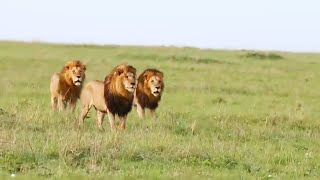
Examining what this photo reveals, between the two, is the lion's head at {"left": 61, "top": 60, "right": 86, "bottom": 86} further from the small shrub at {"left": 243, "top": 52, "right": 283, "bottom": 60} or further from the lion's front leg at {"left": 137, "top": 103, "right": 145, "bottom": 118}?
the small shrub at {"left": 243, "top": 52, "right": 283, "bottom": 60}

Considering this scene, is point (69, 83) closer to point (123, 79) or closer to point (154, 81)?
point (154, 81)

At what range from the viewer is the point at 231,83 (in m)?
25.6

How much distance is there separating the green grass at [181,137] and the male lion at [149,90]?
0.32m

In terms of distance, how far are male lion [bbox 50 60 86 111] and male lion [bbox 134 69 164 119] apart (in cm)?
143

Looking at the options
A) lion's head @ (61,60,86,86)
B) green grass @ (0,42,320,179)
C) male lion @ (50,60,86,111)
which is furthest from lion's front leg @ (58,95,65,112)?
lion's head @ (61,60,86,86)

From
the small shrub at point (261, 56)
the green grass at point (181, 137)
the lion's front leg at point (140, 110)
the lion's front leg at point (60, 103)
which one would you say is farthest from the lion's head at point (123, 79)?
the small shrub at point (261, 56)

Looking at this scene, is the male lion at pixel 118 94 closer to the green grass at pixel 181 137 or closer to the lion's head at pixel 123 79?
the lion's head at pixel 123 79

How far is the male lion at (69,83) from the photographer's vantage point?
1388 centimetres

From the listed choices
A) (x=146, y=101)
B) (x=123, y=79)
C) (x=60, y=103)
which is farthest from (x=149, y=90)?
(x=123, y=79)

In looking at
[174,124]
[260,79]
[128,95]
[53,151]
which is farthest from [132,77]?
[260,79]

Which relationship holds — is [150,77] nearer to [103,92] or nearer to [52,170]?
[103,92]

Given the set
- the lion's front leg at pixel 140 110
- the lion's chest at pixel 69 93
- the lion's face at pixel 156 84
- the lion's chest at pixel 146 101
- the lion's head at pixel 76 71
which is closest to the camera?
the lion's head at pixel 76 71

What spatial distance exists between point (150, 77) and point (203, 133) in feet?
7.46

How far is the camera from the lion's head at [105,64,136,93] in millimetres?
12125
